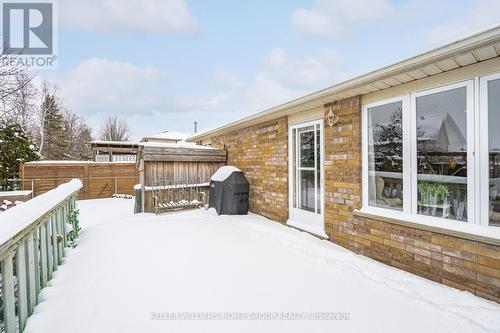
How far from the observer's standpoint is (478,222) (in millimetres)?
2816

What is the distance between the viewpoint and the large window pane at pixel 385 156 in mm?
3689

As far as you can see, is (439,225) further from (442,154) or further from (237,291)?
(237,291)

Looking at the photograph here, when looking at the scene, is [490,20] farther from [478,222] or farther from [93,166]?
[93,166]

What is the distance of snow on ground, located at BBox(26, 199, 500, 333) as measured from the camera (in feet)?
7.23

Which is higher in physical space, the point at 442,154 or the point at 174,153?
the point at 174,153

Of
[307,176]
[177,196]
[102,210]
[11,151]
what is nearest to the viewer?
[307,176]

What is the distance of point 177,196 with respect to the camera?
777 cm

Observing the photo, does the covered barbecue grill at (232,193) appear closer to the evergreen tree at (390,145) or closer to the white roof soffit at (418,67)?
the white roof soffit at (418,67)

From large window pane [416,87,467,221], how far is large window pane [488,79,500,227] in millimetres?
226

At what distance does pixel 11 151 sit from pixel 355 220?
51.8ft

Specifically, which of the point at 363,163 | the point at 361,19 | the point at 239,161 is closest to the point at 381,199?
the point at 363,163

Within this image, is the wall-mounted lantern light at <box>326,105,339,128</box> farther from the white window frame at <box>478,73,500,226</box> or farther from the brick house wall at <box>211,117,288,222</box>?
the white window frame at <box>478,73,500,226</box>

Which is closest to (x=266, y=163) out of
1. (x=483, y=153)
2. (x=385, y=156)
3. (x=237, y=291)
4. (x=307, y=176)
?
(x=307, y=176)

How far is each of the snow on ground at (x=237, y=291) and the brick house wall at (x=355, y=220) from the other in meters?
0.19
